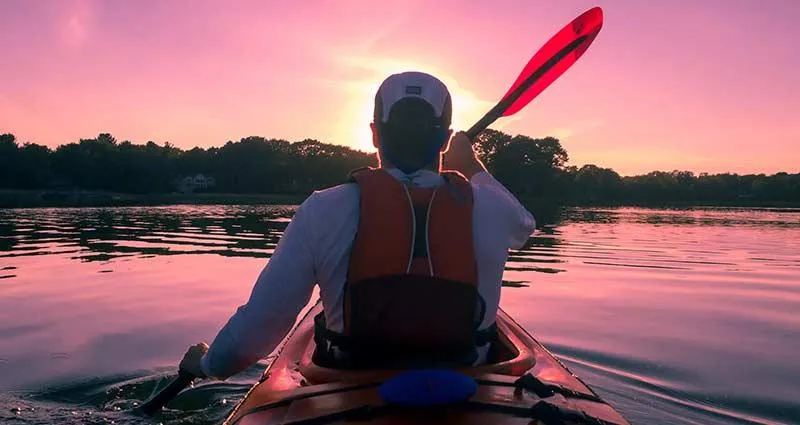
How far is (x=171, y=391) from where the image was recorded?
374 cm

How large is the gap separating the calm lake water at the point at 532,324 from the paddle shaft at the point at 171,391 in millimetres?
633

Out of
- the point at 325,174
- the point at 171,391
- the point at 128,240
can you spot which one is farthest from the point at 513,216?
the point at 325,174

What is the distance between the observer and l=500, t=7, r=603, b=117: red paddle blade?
525 centimetres

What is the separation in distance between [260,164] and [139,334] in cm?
8425

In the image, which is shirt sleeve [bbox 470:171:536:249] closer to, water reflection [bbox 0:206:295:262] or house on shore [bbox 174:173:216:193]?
water reflection [bbox 0:206:295:262]

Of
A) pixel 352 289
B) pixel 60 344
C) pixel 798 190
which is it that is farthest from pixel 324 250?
pixel 798 190

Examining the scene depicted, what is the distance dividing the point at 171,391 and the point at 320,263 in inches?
72.8

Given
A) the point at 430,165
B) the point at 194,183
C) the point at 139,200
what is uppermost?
the point at 194,183

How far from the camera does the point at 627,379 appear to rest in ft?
18.8

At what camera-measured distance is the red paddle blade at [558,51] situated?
525 centimetres

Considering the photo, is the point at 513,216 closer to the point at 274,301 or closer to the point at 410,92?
the point at 410,92

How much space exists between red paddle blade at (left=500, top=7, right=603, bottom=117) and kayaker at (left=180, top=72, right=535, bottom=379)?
3007mm

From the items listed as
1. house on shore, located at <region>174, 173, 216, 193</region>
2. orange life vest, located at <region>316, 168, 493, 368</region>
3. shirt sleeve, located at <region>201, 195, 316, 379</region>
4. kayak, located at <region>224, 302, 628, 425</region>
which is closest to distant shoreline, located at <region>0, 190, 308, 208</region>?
house on shore, located at <region>174, 173, 216, 193</region>

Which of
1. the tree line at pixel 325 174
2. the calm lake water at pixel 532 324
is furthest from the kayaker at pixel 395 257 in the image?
the tree line at pixel 325 174
